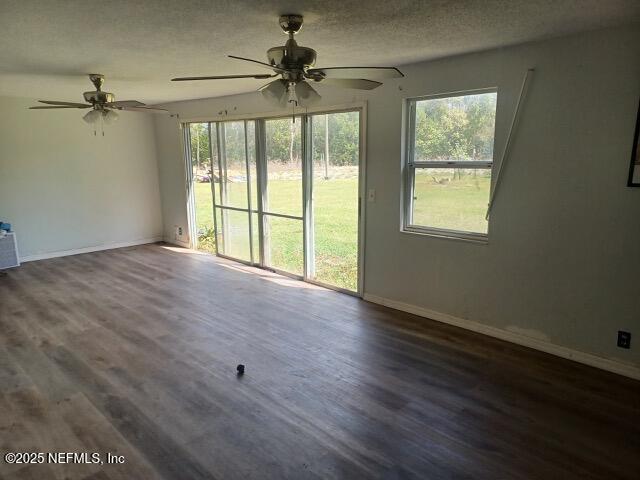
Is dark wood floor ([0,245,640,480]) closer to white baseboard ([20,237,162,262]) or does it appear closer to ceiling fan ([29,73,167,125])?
ceiling fan ([29,73,167,125])

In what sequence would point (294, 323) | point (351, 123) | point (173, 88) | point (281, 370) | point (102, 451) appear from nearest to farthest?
point (102, 451) → point (281, 370) → point (294, 323) → point (351, 123) → point (173, 88)

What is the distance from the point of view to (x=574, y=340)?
10.2ft

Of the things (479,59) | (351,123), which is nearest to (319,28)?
(479,59)

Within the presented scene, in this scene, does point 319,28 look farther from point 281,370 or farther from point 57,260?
point 57,260

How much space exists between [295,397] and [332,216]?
2.51 metres

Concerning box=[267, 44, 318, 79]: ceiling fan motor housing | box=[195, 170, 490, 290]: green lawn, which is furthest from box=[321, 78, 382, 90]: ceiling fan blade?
box=[195, 170, 490, 290]: green lawn

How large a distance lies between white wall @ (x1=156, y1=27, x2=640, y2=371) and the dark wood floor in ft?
1.11

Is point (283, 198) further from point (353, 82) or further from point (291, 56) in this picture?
point (291, 56)

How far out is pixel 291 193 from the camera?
5219 millimetres

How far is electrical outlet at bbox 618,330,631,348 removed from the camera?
287 cm

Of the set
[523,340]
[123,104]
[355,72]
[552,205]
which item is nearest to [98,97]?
[123,104]

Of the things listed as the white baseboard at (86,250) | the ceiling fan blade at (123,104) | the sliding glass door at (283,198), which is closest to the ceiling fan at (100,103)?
the ceiling fan blade at (123,104)

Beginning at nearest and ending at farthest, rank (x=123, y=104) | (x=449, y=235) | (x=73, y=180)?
(x=449, y=235) → (x=123, y=104) → (x=73, y=180)

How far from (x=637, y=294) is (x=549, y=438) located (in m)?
1.25
